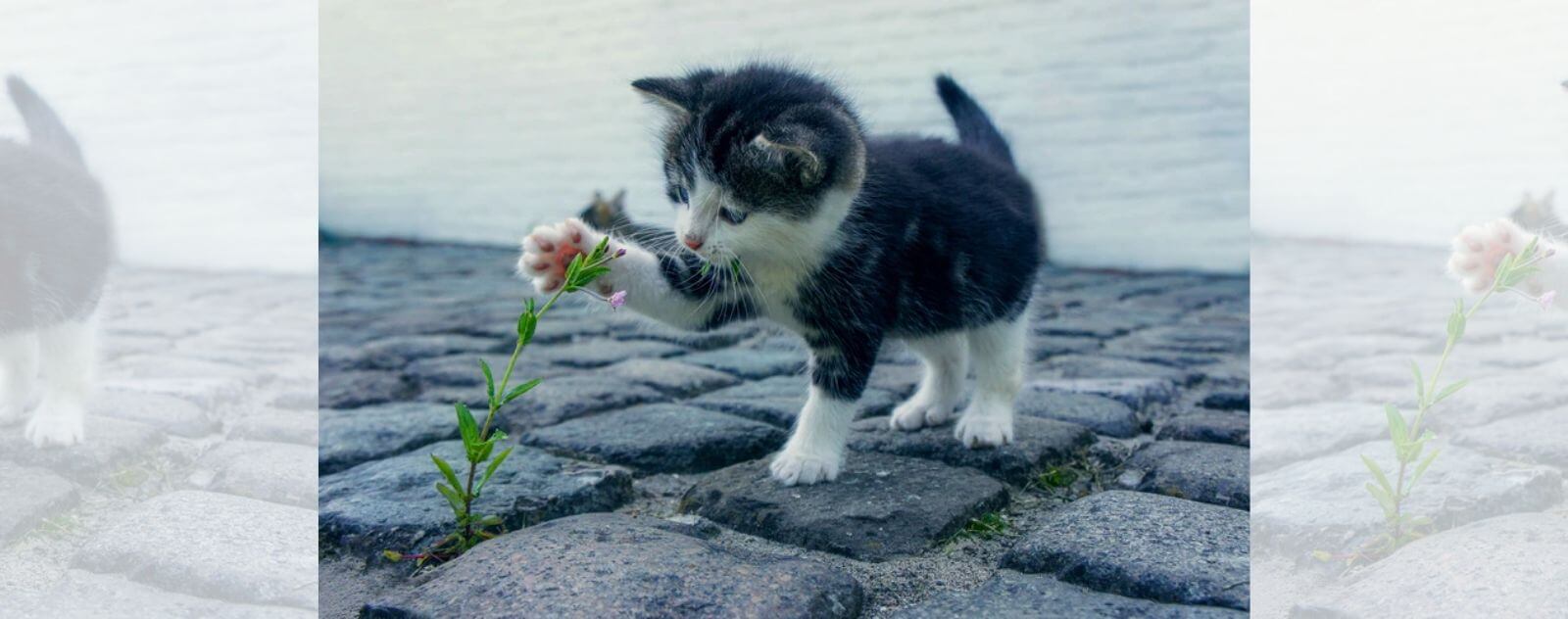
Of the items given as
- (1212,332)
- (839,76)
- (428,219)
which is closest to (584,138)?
(428,219)

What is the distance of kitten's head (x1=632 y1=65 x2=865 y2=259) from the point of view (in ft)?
5.73

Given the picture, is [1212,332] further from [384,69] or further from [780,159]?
[384,69]

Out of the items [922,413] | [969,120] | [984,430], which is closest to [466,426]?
[984,430]

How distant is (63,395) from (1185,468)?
5.89 ft

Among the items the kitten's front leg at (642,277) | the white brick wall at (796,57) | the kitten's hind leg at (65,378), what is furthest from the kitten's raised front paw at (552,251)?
the white brick wall at (796,57)

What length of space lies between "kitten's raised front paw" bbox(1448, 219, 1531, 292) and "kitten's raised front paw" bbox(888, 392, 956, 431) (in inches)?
44.2

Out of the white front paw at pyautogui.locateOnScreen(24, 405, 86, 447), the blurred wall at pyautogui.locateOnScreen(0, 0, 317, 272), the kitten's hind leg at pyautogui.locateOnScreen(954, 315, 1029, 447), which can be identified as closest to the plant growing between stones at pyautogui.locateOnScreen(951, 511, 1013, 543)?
the kitten's hind leg at pyautogui.locateOnScreen(954, 315, 1029, 447)

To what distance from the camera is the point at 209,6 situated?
1513 mm

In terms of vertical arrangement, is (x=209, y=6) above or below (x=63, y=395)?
above

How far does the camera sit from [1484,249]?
1.48 meters

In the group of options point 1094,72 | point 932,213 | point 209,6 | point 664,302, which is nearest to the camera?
point 209,6

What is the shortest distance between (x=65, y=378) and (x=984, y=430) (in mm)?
1541

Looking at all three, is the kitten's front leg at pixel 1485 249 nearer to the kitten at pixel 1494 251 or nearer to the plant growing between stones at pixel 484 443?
the kitten at pixel 1494 251

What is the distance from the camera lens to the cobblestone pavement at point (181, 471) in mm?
1413
